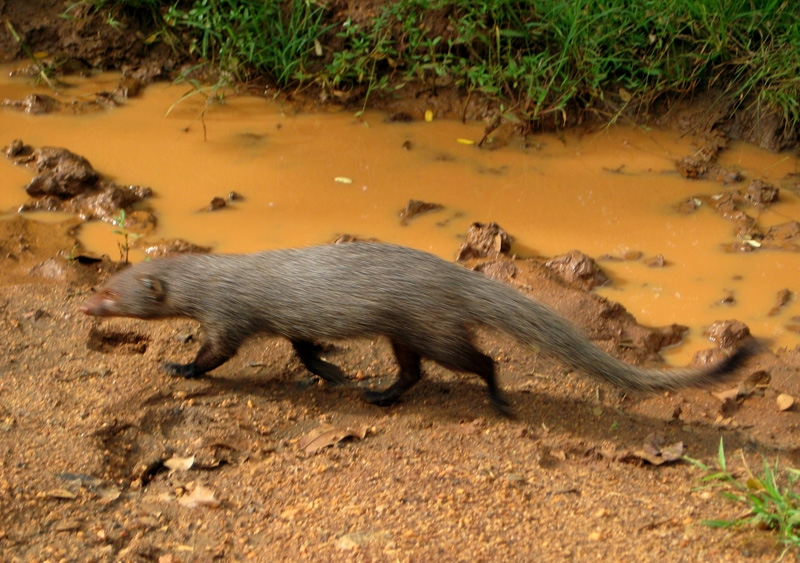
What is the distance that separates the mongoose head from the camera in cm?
364

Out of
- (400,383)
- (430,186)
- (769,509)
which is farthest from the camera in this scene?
(430,186)

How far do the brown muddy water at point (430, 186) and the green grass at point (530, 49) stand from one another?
0.27 metres

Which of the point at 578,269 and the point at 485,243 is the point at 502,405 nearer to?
the point at 578,269

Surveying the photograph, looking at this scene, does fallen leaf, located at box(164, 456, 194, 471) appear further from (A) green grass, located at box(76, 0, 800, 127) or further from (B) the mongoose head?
(A) green grass, located at box(76, 0, 800, 127)

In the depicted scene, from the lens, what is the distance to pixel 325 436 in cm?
327

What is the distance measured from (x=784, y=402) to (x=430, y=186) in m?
2.40

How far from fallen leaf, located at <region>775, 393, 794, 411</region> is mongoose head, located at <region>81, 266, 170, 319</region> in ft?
8.23

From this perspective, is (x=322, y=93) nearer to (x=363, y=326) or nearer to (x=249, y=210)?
(x=249, y=210)

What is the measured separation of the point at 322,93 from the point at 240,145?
0.78 m

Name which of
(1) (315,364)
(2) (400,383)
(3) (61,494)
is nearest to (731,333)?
(2) (400,383)

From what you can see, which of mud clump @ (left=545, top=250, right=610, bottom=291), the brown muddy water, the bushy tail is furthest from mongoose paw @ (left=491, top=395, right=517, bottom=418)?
mud clump @ (left=545, top=250, right=610, bottom=291)

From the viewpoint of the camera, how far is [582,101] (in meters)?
5.88

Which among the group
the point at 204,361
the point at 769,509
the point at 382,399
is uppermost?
the point at 769,509

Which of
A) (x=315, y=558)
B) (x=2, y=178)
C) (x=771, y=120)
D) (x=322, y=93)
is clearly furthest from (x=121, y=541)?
(x=771, y=120)
